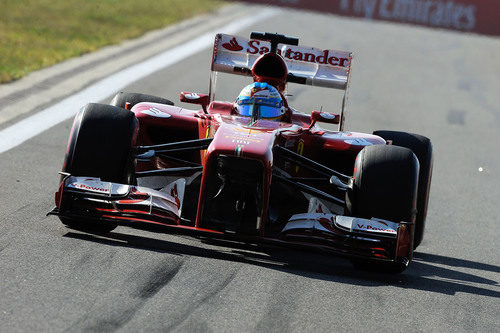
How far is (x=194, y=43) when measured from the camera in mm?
23438

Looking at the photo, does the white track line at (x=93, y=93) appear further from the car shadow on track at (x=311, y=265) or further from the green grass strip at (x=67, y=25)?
the car shadow on track at (x=311, y=265)

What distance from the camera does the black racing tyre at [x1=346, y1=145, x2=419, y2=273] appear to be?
27.5 ft

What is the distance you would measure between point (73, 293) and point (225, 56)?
494 centimetres

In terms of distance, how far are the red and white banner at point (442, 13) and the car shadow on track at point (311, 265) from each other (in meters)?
23.4

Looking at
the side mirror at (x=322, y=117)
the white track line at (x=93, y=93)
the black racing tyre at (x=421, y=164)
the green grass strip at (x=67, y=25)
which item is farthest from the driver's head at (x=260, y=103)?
the green grass strip at (x=67, y=25)

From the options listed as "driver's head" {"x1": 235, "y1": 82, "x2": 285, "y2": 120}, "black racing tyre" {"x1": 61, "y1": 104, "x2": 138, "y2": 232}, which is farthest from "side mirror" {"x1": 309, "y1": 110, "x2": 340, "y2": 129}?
"black racing tyre" {"x1": 61, "y1": 104, "x2": 138, "y2": 232}

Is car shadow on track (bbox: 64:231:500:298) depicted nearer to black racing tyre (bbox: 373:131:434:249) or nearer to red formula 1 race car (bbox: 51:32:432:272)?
red formula 1 race car (bbox: 51:32:432:272)

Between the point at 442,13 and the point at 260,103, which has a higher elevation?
the point at 260,103

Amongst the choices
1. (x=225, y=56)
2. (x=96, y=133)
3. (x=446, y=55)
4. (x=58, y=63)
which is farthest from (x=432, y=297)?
(x=446, y=55)

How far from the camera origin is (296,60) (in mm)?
11281

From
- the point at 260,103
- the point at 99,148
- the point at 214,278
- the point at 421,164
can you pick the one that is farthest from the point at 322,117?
the point at 214,278

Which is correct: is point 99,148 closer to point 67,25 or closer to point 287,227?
point 287,227

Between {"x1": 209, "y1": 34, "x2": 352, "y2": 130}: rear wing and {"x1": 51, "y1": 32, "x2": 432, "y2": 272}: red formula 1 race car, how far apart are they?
4.35ft

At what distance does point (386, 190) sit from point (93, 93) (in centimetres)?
834
